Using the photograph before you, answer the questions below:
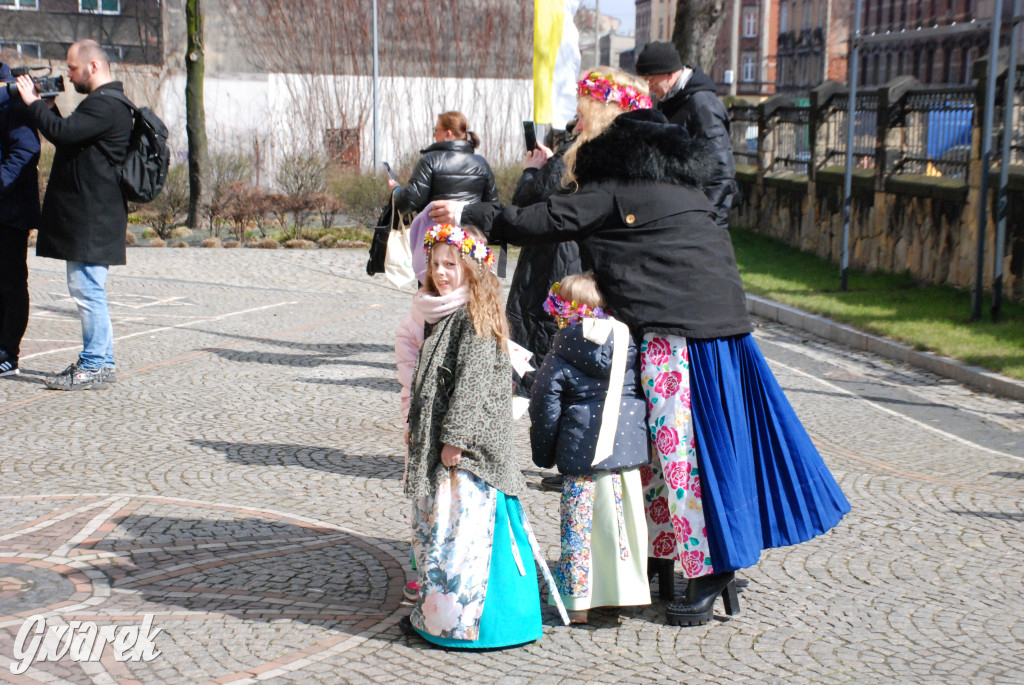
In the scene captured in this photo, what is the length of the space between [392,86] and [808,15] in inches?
2267

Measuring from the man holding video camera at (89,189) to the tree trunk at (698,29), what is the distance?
898cm

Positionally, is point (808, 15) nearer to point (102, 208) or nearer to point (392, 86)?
point (392, 86)

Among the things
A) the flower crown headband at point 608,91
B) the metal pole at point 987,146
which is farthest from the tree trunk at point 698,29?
the flower crown headband at point 608,91

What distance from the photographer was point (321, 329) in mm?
10984

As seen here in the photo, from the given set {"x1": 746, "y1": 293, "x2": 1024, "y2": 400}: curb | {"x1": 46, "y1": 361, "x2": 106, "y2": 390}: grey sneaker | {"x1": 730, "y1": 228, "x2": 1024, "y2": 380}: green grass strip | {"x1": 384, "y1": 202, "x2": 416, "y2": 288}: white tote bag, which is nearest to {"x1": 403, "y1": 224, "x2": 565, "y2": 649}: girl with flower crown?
{"x1": 384, "y1": 202, "x2": 416, "y2": 288}: white tote bag

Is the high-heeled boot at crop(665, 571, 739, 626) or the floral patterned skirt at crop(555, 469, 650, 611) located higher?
the floral patterned skirt at crop(555, 469, 650, 611)

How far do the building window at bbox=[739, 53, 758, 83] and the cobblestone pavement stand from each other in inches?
3435

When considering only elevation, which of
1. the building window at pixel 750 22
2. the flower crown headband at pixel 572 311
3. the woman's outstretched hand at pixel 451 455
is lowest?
the woman's outstretched hand at pixel 451 455

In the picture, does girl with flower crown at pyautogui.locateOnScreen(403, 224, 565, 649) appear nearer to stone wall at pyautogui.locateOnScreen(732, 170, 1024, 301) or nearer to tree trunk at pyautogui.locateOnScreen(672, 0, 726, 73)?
stone wall at pyautogui.locateOnScreen(732, 170, 1024, 301)

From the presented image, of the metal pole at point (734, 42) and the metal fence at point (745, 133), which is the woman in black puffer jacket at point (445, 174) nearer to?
the metal fence at point (745, 133)

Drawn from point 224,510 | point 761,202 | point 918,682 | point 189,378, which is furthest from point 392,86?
point 918,682

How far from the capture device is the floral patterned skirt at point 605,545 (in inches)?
164

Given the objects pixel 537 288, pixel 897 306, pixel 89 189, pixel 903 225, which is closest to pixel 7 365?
pixel 89 189

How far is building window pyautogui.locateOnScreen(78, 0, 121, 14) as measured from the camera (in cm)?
3862
